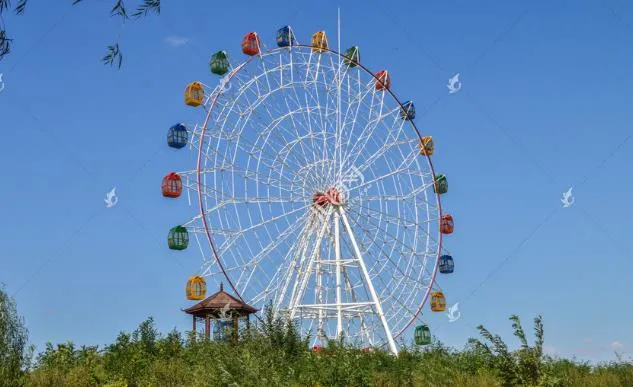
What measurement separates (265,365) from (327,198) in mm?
20324

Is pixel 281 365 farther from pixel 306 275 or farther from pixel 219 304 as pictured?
pixel 306 275

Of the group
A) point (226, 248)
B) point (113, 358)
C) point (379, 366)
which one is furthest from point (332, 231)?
point (113, 358)

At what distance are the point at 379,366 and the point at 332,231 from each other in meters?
11.4

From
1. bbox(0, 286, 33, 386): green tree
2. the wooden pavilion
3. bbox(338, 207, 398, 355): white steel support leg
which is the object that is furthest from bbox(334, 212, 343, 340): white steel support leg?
bbox(0, 286, 33, 386): green tree

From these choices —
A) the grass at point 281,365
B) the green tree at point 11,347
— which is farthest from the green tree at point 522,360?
the green tree at point 11,347

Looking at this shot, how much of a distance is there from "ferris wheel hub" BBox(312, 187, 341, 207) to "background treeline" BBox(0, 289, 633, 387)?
9.12 meters

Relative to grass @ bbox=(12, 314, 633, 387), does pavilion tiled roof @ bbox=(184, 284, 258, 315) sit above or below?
above

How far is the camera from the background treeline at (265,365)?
18.4 m

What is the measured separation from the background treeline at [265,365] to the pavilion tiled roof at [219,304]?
313 centimetres

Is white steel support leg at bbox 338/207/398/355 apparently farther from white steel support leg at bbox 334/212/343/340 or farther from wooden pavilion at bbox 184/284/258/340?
wooden pavilion at bbox 184/284/258/340

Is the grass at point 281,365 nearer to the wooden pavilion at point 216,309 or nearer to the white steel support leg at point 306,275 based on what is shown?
the wooden pavilion at point 216,309

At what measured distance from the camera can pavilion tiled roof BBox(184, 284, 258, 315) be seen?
36.1m

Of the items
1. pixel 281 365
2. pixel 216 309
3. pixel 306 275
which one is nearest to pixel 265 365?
pixel 281 365

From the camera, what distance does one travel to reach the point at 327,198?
1623 inches
